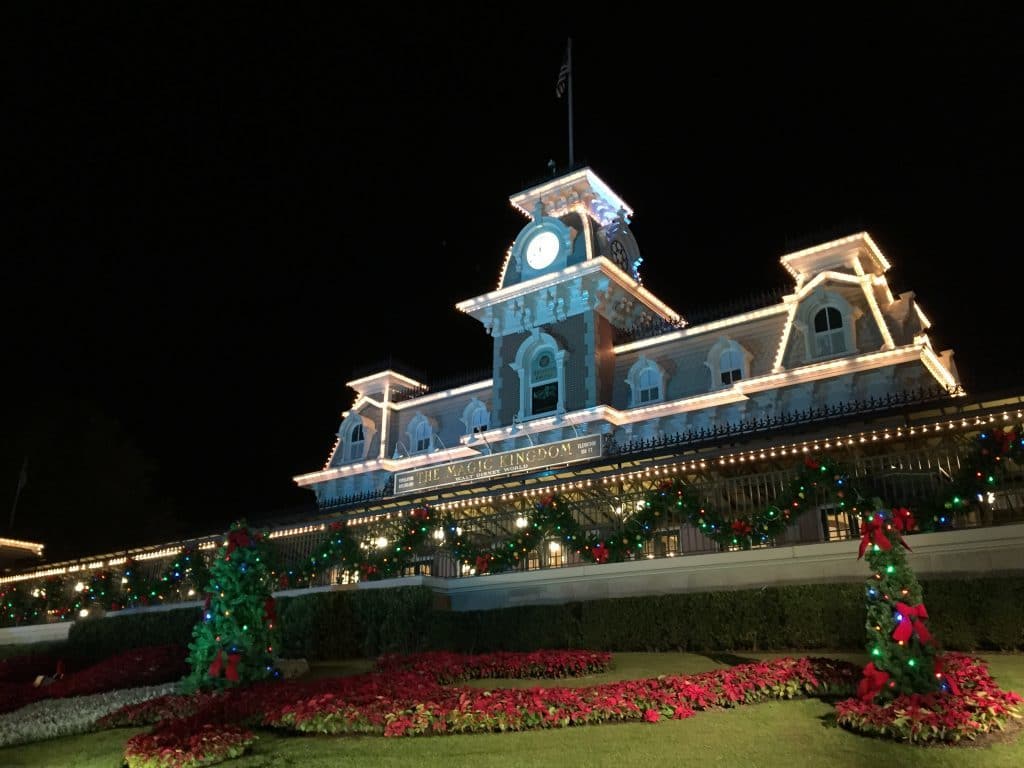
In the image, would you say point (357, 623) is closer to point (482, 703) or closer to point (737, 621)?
point (737, 621)

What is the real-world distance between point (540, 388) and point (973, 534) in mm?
23233

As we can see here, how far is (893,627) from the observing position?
8.97m

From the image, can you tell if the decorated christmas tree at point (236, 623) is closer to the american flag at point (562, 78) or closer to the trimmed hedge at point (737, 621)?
the trimmed hedge at point (737, 621)

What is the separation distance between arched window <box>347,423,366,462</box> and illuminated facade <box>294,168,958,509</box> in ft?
0.22

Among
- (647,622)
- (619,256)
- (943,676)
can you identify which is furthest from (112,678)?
(619,256)

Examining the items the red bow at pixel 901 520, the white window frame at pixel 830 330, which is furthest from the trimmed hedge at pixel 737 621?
the white window frame at pixel 830 330

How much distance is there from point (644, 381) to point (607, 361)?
1840mm

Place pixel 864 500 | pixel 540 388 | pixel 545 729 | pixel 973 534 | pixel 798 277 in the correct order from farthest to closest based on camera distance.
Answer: pixel 540 388
pixel 798 277
pixel 864 500
pixel 973 534
pixel 545 729

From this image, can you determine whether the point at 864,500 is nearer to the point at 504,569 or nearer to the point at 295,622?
the point at 504,569

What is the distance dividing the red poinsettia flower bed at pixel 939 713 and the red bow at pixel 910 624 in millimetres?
494

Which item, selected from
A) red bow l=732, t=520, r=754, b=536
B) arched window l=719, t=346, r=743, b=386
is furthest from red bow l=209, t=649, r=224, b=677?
arched window l=719, t=346, r=743, b=386

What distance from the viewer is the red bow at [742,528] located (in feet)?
53.9

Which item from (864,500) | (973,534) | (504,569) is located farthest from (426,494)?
(973,534)

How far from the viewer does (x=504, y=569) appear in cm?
1925
